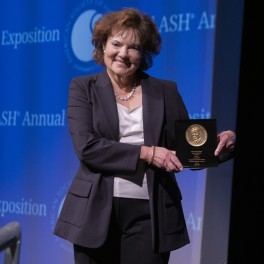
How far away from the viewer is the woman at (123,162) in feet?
4.87

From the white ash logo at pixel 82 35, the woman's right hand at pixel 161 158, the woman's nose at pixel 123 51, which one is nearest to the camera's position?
the woman's right hand at pixel 161 158

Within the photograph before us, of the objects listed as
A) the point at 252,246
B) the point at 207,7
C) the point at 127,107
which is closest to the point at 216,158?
the point at 127,107

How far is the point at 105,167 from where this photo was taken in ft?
4.90

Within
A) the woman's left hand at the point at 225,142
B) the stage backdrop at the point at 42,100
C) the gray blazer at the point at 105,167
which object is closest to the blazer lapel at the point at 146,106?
the gray blazer at the point at 105,167

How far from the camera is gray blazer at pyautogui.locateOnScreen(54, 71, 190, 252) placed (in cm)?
148

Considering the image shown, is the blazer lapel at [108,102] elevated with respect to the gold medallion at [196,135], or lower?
elevated

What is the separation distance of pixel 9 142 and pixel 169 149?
1.89 metres

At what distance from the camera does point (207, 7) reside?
2604mm

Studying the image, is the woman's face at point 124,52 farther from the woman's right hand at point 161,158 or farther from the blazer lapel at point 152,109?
the woman's right hand at point 161,158

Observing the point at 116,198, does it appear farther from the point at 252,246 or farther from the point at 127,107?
the point at 252,246

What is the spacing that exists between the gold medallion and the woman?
0.18 feet

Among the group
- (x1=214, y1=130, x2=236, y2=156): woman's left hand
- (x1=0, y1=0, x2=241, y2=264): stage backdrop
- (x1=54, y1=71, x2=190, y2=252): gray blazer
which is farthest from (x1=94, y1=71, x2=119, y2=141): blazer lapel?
(x1=0, y1=0, x2=241, y2=264): stage backdrop

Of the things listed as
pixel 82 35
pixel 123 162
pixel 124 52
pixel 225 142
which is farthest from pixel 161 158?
pixel 82 35

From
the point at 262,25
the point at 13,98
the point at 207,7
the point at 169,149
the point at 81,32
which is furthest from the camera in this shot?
the point at 13,98
